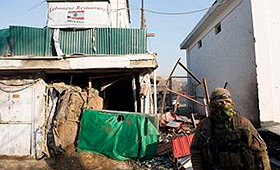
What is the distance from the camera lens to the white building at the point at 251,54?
5844 mm

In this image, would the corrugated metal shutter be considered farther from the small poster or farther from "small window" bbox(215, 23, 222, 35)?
"small window" bbox(215, 23, 222, 35)

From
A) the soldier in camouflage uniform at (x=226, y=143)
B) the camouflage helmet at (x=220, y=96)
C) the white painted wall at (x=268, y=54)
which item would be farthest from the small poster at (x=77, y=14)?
the soldier in camouflage uniform at (x=226, y=143)

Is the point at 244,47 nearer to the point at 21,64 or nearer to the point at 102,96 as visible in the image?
the point at 102,96

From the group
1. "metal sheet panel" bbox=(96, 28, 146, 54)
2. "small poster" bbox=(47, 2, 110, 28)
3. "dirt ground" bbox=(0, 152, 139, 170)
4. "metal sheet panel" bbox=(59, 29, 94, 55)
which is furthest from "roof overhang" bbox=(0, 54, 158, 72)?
"dirt ground" bbox=(0, 152, 139, 170)

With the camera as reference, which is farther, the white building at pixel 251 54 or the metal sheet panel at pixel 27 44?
the metal sheet panel at pixel 27 44

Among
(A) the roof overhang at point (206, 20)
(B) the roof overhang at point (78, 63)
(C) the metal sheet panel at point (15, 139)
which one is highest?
(A) the roof overhang at point (206, 20)

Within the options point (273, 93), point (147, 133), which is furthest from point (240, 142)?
point (273, 93)

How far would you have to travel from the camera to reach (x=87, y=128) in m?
6.18

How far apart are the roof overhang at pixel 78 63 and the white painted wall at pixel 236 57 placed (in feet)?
10.1

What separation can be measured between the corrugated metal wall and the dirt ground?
336 centimetres

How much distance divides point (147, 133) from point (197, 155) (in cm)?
355

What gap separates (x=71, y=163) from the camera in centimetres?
567

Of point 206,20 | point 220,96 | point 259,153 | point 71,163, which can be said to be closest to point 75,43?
point 71,163

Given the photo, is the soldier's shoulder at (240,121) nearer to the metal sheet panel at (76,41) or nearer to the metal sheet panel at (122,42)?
the metal sheet panel at (122,42)
